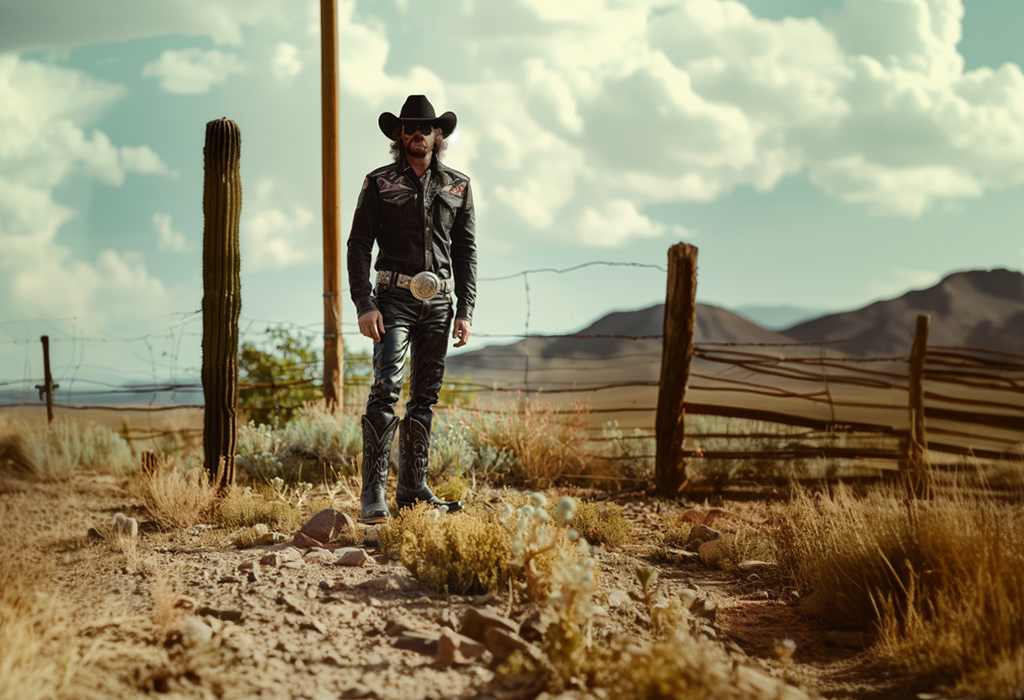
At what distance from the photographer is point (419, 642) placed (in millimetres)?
2818

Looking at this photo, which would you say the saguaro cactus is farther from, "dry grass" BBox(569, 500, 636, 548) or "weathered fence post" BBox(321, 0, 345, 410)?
"dry grass" BBox(569, 500, 636, 548)

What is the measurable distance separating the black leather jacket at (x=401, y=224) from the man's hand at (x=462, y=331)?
0.16 feet

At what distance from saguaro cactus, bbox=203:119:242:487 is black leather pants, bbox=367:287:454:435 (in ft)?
5.40

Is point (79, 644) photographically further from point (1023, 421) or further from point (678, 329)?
point (1023, 421)

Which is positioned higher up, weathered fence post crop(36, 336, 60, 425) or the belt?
the belt

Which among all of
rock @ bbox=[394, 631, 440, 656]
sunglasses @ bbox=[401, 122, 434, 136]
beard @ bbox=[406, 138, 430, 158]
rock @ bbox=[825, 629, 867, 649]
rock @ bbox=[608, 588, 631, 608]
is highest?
sunglasses @ bbox=[401, 122, 434, 136]

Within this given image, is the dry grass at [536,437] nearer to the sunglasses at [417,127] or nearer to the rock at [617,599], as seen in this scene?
the rock at [617,599]

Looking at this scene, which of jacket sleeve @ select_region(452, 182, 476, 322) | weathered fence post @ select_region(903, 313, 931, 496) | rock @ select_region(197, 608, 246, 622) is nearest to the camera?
rock @ select_region(197, 608, 246, 622)

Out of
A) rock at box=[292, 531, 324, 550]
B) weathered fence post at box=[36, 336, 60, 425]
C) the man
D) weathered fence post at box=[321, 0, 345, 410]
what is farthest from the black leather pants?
weathered fence post at box=[36, 336, 60, 425]

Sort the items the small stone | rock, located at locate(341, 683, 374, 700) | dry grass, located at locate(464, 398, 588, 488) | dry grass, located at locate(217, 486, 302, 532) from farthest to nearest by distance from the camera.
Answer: dry grass, located at locate(464, 398, 588, 488) < dry grass, located at locate(217, 486, 302, 532) < the small stone < rock, located at locate(341, 683, 374, 700)

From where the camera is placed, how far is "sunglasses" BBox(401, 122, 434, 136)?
4.58 m

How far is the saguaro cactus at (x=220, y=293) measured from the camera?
5.62 m

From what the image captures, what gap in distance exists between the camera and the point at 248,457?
6.80m

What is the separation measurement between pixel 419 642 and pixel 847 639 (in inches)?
80.6
